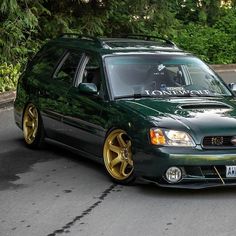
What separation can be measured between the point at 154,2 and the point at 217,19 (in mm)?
8305

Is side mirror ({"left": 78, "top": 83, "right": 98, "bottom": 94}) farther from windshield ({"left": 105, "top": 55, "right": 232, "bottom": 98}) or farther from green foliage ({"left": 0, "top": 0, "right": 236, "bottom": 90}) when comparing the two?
green foliage ({"left": 0, "top": 0, "right": 236, "bottom": 90})

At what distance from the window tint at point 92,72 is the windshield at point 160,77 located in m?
0.18

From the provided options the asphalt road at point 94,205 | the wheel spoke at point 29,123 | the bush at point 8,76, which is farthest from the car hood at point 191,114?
the bush at point 8,76

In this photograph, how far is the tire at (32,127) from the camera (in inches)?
379

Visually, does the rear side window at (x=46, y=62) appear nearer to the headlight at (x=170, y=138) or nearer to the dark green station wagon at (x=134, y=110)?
the dark green station wagon at (x=134, y=110)

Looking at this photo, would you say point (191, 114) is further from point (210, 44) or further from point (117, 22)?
point (210, 44)

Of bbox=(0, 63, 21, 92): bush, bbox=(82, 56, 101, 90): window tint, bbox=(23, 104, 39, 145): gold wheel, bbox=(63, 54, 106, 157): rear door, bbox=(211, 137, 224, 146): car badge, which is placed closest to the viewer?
bbox=(211, 137, 224, 146): car badge

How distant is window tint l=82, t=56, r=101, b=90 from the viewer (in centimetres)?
854

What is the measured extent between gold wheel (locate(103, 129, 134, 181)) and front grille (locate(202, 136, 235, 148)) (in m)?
0.88

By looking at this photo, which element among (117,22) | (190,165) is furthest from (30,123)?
(117,22)

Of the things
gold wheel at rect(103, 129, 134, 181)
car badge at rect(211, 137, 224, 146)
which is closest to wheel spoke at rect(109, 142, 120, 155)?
gold wheel at rect(103, 129, 134, 181)

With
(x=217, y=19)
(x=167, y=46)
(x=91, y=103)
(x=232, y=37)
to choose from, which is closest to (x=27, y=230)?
(x=91, y=103)

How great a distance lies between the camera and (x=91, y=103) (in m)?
8.24

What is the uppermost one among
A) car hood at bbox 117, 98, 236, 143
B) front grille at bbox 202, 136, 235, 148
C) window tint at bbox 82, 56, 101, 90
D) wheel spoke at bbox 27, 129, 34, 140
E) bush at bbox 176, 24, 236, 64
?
window tint at bbox 82, 56, 101, 90
